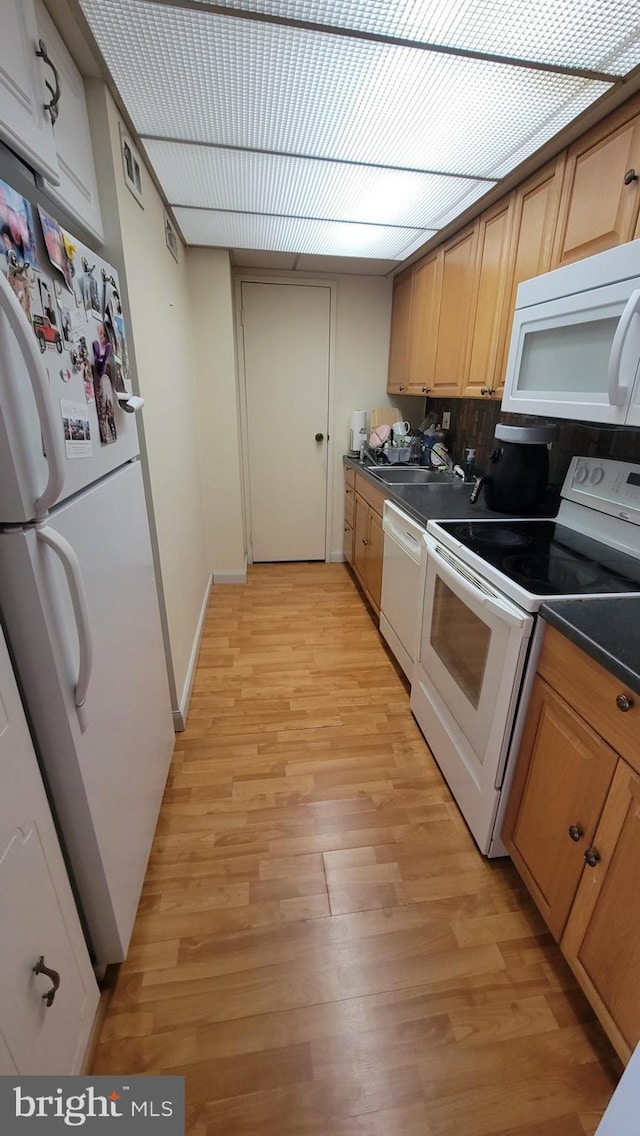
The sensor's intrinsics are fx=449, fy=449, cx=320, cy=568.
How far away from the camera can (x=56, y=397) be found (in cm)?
85

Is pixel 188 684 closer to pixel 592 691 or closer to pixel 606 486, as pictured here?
pixel 592 691

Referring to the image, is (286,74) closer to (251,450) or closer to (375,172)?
(375,172)

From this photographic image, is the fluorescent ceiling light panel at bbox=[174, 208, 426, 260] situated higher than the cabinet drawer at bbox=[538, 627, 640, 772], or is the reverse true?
the fluorescent ceiling light panel at bbox=[174, 208, 426, 260]

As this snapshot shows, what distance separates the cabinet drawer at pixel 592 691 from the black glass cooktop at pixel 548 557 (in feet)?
0.54

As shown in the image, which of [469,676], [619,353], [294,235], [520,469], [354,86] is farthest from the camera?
[294,235]

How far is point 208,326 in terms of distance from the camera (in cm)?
293

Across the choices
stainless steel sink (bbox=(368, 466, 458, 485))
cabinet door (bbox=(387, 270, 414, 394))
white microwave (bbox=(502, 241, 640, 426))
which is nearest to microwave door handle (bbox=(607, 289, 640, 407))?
white microwave (bbox=(502, 241, 640, 426))

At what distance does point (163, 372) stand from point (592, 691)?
6.48 feet

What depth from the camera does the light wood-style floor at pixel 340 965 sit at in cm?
97

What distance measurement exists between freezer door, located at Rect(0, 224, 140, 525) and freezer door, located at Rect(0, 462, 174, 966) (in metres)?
0.07

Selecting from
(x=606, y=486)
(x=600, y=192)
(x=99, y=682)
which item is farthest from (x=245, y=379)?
(x=99, y=682)

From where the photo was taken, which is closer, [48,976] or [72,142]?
[48,976]

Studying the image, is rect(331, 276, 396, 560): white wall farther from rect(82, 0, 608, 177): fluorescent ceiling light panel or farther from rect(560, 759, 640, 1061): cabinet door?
rect(560, 759, 640, 1061): cabinet door

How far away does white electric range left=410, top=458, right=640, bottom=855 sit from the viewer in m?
1.23
